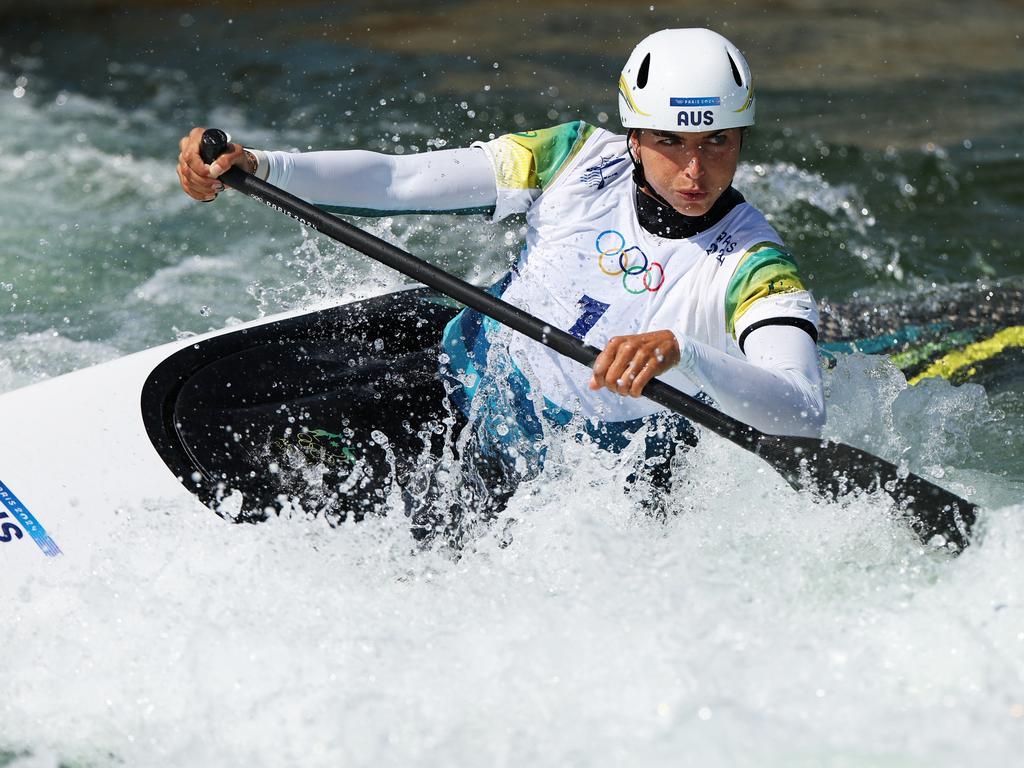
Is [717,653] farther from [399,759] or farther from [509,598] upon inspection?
[399,759]

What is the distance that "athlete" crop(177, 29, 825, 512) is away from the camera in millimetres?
2547

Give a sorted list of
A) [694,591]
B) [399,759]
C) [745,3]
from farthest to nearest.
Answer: [745,3] → [694,591] → [399,759]

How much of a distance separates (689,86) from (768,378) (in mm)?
686

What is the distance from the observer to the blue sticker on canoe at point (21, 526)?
269 cm

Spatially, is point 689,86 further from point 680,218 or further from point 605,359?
point 605,359

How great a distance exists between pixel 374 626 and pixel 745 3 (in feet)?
23.2

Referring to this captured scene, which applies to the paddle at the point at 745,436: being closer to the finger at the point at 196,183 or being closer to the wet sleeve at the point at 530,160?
the finger at the point at 196,183

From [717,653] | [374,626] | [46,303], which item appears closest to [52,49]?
[46,303]

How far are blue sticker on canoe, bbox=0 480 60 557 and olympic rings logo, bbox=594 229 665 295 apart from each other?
1373 mm

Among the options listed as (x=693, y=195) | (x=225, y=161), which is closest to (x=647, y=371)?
(x=693, y=195)

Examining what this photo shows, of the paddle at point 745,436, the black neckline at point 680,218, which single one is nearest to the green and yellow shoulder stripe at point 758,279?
the black neckline at point 680,218

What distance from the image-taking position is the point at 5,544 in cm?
269

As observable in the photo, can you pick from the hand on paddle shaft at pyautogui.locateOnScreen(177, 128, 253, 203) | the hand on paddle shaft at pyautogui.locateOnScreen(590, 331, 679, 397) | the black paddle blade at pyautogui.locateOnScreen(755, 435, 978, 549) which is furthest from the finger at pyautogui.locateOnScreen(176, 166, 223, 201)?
the black paddle blade at pyautogui.locateOnScreen(755, 435, 978, 549)

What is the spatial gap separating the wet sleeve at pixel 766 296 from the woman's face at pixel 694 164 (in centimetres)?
16
